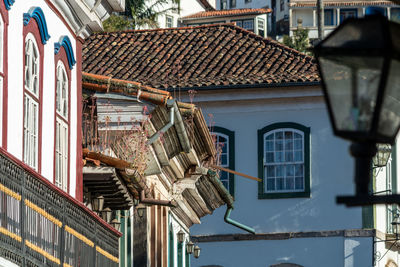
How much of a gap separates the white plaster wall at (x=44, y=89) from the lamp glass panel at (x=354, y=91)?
7220mm

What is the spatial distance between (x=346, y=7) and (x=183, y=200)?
75159mm

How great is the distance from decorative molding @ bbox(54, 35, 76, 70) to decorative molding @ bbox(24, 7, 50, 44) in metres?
0.58

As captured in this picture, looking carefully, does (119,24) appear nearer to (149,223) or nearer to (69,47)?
(149,223)

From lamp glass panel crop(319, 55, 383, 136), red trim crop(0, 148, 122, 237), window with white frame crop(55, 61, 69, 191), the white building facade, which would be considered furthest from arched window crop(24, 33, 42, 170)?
the white building facade

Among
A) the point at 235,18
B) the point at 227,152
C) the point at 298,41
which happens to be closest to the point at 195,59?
the point at 227,152

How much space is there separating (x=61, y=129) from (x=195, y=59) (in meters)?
16.5

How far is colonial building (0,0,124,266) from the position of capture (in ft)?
32.5

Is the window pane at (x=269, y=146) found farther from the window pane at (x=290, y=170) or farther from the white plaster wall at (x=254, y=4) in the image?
the white plaster wall at (x=254, y=4)

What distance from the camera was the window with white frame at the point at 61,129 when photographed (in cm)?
1417

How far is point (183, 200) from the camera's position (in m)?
21.9

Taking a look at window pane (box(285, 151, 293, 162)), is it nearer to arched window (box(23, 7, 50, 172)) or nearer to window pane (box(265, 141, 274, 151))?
window pane (box(265, 141, 274, 151))

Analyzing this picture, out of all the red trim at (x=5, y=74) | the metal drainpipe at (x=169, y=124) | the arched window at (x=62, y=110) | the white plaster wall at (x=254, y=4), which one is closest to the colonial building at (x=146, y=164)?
the metal drainpipe at (x=169, y=124)

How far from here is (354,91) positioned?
457 cm

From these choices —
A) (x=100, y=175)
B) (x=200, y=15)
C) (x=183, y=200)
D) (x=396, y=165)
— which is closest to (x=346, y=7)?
(x=200, y=15)
